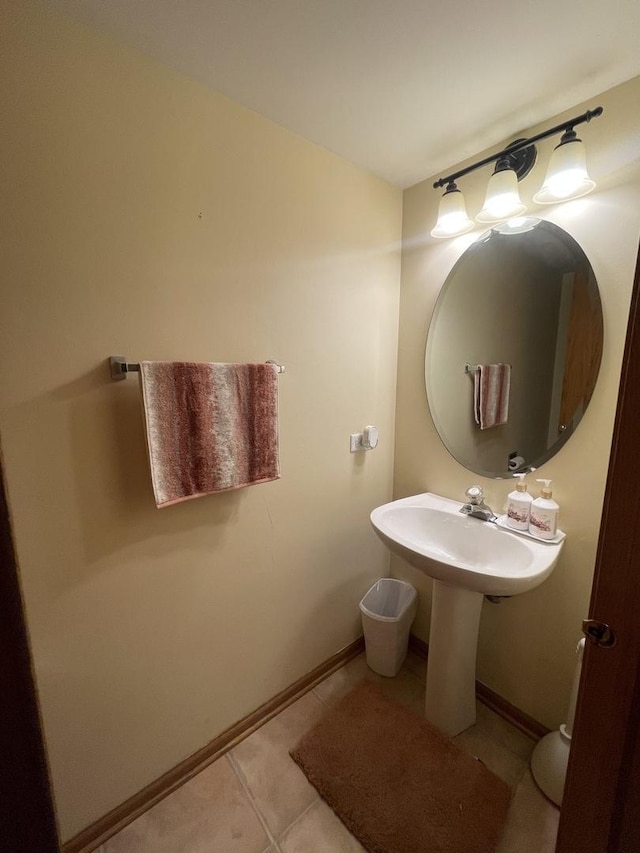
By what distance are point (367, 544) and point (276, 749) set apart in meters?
0.89

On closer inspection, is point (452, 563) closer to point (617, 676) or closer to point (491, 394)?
point (617, 676)

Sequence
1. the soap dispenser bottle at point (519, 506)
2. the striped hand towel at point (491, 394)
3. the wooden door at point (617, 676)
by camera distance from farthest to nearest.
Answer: the striped hand towel at point (491, 394) → the soap dispenser bottle at point (519, 506) → the wooden door at point (617, 676)

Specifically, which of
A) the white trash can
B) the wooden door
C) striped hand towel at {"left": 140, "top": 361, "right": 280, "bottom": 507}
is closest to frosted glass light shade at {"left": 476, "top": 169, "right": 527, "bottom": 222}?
the wooden door

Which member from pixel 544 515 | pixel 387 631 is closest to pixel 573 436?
pixel 544 515

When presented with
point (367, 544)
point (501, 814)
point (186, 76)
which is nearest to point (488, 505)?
point (367, 544)

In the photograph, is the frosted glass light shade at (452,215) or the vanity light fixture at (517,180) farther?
the frosted glass light shade at (452,215)

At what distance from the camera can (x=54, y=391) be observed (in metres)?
0.92

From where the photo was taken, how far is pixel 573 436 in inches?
49.0

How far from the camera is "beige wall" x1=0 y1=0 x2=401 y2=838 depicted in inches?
34.8

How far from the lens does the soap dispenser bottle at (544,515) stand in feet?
4.09

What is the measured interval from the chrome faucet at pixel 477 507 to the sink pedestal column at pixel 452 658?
30cm

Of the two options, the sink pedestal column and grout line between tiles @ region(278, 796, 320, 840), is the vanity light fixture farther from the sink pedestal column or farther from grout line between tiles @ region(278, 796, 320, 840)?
grout line between tiles @ region(278, 796, 320, 840)

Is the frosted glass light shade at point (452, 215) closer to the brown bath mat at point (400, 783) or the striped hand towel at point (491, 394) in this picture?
the striped hand towel at point (491, 394)

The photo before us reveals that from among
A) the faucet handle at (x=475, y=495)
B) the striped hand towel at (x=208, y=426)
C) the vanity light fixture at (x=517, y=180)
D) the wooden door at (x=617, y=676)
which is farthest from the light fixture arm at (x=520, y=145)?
the faucet handle at (x=475, y=495)
